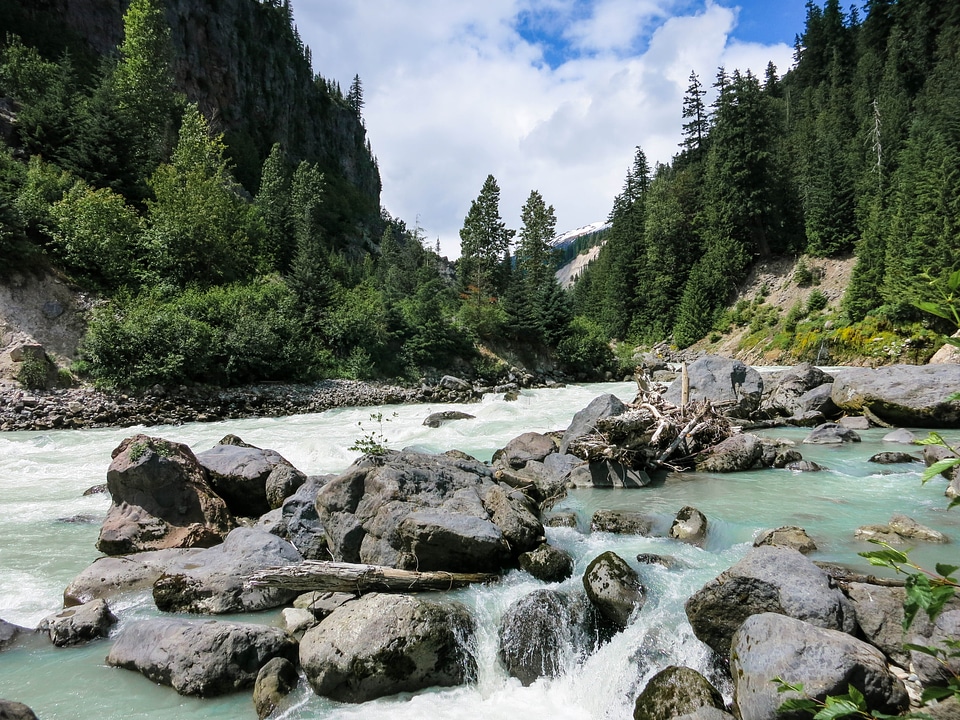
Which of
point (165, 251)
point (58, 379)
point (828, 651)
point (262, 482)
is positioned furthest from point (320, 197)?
point (828, 651)

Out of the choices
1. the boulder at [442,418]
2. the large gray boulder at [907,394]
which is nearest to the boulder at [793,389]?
the large gray boulder at [907,394]

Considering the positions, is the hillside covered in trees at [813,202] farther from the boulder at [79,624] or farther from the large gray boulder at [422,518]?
the boulder at [79,624]

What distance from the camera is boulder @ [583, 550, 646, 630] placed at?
6.09m

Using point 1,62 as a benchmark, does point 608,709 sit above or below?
below

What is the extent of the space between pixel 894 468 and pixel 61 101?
42.2m

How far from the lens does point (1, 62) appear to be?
34.4 metres

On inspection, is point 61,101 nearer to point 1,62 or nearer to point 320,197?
point 1,62

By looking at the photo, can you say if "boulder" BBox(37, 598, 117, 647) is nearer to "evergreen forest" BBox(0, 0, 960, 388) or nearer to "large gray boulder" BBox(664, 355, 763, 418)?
"evergreen forest" BBox(0, 0, 960, 388)

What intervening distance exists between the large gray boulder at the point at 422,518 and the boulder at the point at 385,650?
4.26 ft

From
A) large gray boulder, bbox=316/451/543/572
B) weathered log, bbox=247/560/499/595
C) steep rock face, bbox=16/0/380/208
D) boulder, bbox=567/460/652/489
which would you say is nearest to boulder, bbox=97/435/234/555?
large gray boulder, bbox=316/451/543/572

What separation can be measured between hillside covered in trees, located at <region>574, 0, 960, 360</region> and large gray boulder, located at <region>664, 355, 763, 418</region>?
12.2 metres

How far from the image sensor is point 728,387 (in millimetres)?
18047

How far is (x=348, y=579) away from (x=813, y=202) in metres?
52.6

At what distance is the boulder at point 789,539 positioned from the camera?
724 cm
